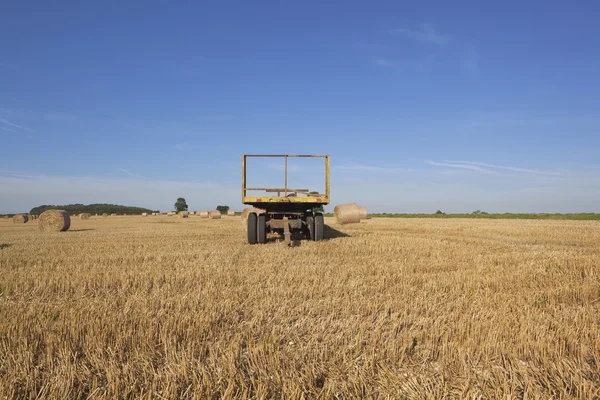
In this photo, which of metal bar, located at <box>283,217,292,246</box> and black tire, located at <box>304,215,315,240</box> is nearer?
metal bar, located at <box>283,217,292,246</box>

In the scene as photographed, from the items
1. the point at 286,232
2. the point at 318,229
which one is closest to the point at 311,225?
the point at 318,229

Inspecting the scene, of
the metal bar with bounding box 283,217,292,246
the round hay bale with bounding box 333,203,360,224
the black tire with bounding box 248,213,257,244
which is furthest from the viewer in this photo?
the round hay bale with bounding box 333,203,360,224

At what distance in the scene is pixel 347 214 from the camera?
29172 millimetres

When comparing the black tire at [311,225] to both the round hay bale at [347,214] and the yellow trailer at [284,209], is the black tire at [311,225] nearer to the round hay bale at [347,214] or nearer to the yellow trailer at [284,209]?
the yellow trailer at [284,209]

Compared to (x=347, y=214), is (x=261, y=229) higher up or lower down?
lower down

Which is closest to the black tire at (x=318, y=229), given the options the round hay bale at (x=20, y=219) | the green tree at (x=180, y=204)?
the round hay bale at (x=20, y=219)

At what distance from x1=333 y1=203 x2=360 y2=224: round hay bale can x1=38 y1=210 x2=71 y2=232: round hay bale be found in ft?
57.4

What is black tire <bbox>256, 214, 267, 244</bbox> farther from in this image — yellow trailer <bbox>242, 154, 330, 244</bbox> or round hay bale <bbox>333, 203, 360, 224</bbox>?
round hay bale <bbox>333, 203, 360, 224</bbox>

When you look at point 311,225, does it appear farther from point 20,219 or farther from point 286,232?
point 20,219

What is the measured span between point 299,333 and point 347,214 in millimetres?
25491

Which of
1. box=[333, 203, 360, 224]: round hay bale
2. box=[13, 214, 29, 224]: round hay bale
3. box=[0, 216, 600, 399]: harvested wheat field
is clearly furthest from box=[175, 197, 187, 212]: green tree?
box=[0, 216, 600, 399]: harvested wheat field

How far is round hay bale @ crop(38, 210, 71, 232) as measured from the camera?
25.0m

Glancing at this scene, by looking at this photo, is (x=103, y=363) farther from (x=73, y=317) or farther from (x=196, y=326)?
(x=73, y=317)

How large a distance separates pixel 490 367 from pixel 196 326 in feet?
8.53
